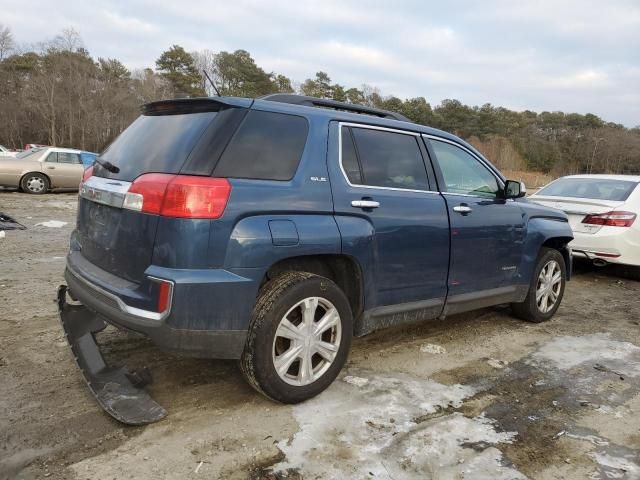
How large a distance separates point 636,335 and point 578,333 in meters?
0.59

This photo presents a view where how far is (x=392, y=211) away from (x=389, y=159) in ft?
1.40

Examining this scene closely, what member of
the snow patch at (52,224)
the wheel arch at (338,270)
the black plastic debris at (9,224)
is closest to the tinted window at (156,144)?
→ the wheel arch at (338,270)

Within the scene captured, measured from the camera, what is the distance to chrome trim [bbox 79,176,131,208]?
280cm

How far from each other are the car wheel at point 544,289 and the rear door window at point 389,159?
1.86 meters

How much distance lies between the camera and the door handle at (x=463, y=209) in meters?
3.83

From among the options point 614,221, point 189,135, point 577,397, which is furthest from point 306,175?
point 614,221

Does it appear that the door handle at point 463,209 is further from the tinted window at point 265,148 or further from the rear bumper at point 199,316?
the rear bumper at point 199,316

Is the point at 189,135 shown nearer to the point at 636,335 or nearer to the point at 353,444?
the point at 353,444

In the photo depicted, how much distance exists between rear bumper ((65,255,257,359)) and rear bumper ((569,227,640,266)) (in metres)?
5.56

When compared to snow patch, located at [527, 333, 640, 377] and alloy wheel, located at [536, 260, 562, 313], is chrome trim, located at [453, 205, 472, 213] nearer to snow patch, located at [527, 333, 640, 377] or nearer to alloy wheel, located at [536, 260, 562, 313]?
snow patch, located at [527, 333, 640, 377]

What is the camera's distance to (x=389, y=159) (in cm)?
354

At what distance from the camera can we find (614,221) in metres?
6.52

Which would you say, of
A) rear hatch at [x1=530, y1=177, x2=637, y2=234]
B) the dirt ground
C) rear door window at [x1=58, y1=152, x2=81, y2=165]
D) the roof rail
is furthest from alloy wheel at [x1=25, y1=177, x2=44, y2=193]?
the roof rail

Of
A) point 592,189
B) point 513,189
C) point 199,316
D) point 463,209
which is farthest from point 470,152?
point 592,189
